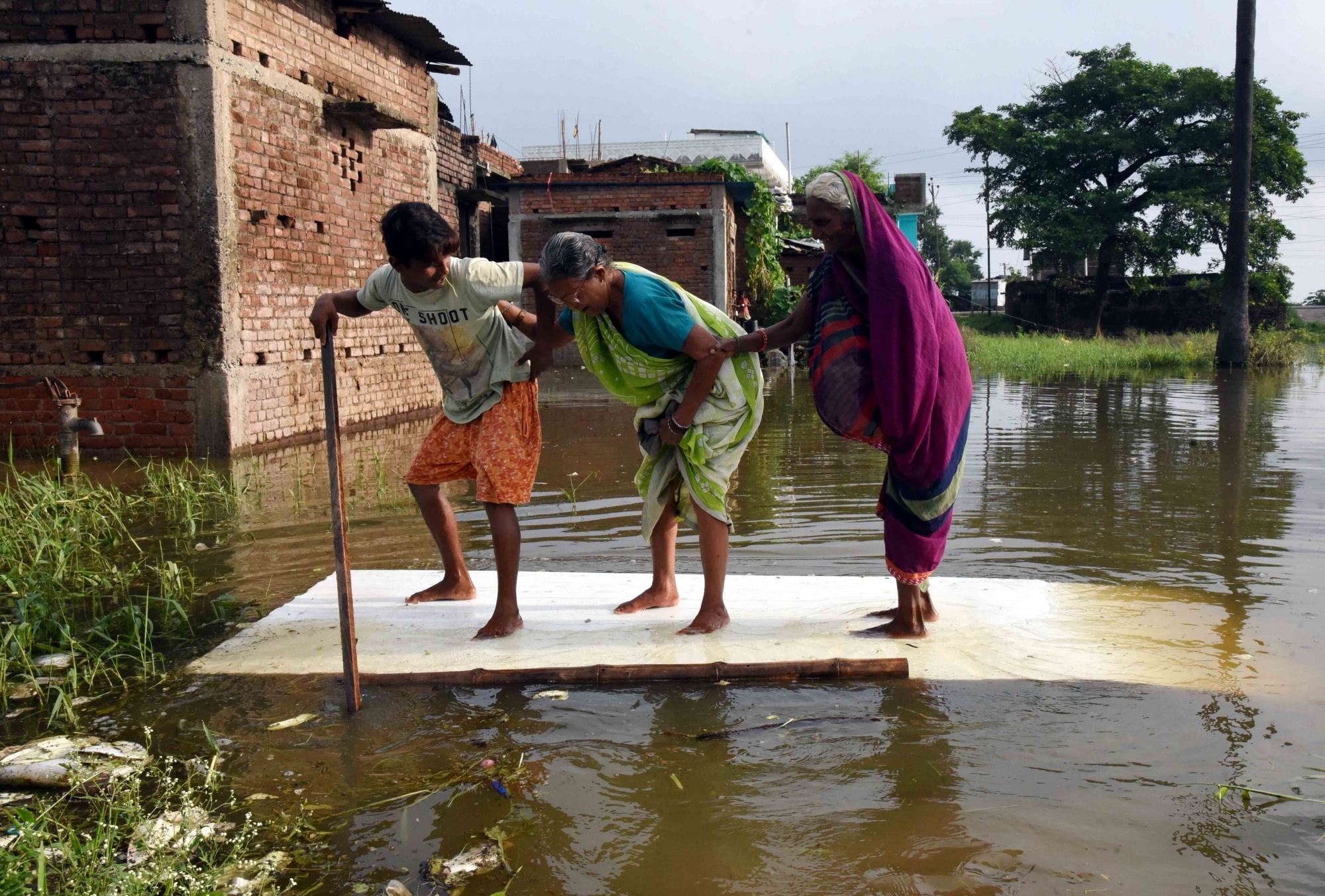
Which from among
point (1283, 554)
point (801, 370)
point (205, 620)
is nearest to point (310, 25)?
point (205, 620)

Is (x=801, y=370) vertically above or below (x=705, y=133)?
below

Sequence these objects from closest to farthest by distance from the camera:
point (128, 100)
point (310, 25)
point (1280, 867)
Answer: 1. point (1280, 867)
2. point (128, 100)
3. point (310, 25)

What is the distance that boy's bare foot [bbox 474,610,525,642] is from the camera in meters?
3.58

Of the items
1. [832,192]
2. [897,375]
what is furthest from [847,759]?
[832,192]

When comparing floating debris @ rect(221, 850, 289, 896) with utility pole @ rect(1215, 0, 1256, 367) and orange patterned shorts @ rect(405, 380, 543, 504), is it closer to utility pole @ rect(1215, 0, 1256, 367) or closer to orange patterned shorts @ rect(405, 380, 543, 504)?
orange patterned shorts @ rect(405, 380, 543, 504)

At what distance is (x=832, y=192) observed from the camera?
3.18 m

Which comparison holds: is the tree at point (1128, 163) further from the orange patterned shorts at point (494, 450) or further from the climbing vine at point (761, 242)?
the orange patterned shorts at point (494, 450)

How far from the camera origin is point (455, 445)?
377 cm

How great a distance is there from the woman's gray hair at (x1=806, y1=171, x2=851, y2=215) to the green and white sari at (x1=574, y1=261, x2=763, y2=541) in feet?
1.67

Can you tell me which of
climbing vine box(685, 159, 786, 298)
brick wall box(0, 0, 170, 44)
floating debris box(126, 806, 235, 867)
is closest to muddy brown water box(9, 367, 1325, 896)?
floating debris box(126, 806, 235, 867)

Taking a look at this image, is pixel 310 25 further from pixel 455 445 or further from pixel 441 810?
pixel 441 810

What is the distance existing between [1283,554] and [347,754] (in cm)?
441

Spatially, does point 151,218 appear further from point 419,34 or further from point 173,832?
point 173,832

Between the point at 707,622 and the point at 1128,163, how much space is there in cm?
3268
